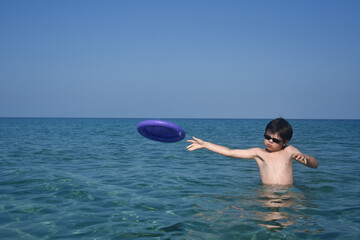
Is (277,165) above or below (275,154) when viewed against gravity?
below

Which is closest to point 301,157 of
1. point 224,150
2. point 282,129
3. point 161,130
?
point 282,129

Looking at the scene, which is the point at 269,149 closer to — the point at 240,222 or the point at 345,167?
the point at 240,222

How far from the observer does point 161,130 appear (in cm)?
682

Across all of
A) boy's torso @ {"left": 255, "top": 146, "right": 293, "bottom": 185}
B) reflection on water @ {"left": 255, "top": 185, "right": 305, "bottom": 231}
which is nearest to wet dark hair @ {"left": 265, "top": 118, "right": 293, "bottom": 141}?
boy's torso @ {"left": 255, "top": 146, "right": 293, "bottom": 185}

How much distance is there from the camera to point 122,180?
6.96 metres

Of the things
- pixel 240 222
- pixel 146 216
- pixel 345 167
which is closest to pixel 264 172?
pixel 240 222

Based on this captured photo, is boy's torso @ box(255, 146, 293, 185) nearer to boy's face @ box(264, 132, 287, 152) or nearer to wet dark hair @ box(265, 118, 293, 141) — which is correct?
boy's face @ box(264, 132, 287, 152)

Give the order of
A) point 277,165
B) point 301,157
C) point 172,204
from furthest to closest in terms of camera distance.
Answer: point 277,165, point 301,157, point 172,204

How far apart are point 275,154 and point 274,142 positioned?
285 mm

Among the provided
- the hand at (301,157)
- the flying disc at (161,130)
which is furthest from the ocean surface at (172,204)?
the flying disc at (161,130)

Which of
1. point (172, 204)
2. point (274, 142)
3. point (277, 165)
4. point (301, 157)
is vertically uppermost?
point (274, 142)

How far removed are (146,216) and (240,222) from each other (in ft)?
3.95

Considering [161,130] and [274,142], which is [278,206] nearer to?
[274,142]

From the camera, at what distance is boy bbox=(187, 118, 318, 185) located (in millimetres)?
5164
